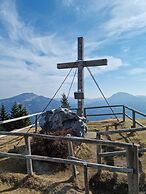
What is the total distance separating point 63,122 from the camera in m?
13.2

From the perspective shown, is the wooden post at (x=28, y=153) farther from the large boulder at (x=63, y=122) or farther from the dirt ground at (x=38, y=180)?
the large boulder at (x=63, y=122)

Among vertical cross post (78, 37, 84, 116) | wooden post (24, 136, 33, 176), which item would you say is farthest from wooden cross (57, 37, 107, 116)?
wooden post (24, 136, 33, 176)

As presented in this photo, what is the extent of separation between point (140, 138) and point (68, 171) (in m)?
5.18

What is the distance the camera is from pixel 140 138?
14062 mm

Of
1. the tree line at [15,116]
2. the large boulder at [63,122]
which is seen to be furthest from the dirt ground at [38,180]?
the tree line at [15,116]

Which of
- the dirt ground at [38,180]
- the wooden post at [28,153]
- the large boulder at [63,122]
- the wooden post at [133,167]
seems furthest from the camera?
the large boulder at [63,122]

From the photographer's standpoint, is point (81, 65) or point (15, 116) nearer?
point (81, 65)

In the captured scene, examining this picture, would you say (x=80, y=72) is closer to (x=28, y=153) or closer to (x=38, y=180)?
(x=28, y=153)

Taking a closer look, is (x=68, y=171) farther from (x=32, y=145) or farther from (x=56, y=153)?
(x=32, y=145)

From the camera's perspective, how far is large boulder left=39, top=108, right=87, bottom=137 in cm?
1279

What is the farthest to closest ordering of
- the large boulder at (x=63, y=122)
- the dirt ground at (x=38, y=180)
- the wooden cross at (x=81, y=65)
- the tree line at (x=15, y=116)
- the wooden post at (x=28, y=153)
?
the tree line at (x=15, y=116)
the wooden cross at (x=81, y=65)
the large boulder at (x=63, y=122)
the wooden post at (x=28, y=153)
the dirt ground at (x=38, y=180)

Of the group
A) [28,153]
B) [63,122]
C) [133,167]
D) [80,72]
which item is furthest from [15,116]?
[133,167]

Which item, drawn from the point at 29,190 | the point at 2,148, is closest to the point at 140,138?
the point at 2,148

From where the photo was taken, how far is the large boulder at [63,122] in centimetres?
1279
